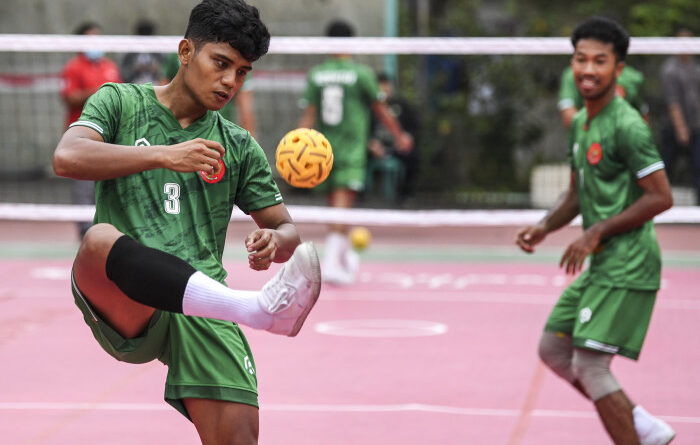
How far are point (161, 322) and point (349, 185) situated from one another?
21.3 feet

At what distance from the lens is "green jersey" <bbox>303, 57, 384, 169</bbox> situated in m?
10.2

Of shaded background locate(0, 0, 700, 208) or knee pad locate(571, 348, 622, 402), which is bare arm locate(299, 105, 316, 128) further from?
knee pad locate(571, 348, 622, 402)

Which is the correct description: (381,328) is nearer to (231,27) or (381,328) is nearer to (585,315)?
(585,315)

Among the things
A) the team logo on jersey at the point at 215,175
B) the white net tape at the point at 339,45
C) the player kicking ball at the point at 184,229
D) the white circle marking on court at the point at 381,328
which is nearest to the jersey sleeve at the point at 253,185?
the player kicking ball at the point at 184,229

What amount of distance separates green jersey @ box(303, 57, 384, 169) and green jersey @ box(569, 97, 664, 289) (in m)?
5.49

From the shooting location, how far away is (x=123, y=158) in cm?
336

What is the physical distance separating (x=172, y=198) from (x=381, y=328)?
15.4 ft

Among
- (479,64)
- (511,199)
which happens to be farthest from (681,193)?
(479,64)

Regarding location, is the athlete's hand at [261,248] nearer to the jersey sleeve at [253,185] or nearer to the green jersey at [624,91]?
the jersey sleeve at [253,185]

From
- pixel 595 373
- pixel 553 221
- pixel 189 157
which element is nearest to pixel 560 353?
pixel 595 373

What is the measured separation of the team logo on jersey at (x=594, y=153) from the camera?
474cm

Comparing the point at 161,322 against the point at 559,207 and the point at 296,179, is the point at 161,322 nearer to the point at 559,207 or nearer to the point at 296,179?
the point at 296,179

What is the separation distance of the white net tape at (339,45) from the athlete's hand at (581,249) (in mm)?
4009

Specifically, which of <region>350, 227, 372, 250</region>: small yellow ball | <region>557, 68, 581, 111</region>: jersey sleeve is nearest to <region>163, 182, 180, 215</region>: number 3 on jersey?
<region>557, 68, 581, 111</region>: jersey sleeve
